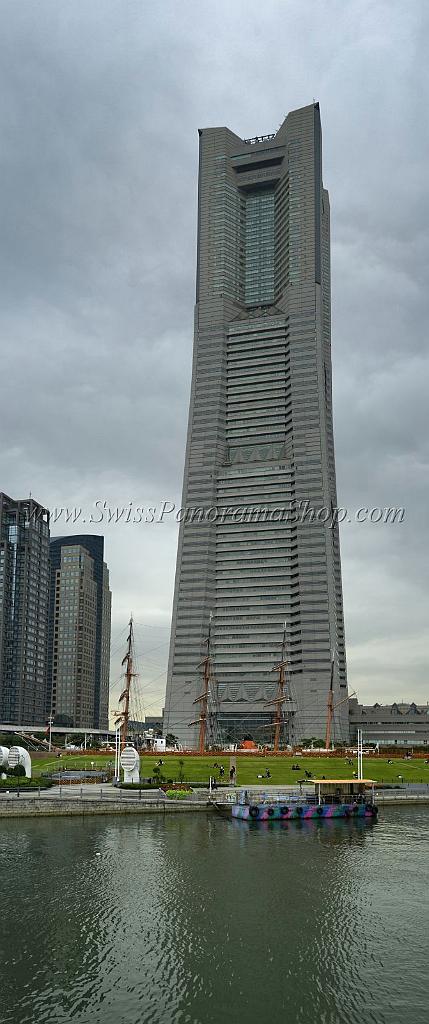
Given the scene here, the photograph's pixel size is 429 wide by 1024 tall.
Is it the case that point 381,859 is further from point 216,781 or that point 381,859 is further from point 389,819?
point 216,781

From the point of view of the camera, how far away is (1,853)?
65.1 metres

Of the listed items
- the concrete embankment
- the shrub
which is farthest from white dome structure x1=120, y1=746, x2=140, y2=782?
the concrete embankment

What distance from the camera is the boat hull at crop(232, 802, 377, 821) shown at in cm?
8744

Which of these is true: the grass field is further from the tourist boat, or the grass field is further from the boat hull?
the boat hull

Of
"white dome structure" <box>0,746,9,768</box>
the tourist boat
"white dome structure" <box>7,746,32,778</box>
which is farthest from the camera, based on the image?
"white dome structure" <box>7,746,32,778</box>

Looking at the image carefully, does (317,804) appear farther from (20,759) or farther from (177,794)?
(20,759)

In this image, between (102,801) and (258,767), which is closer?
(102,801)

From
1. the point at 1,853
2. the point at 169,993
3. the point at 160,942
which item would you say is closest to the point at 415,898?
the point at 160,942

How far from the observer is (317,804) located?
308 ft

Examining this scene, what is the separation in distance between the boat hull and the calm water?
1207 cm

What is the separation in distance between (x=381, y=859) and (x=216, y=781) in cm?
4400

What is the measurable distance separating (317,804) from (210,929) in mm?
50910

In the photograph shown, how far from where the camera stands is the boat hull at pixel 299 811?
87438mm

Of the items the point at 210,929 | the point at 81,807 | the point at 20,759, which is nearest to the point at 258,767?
the point at 20,759
